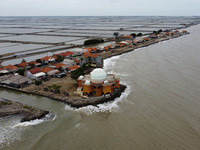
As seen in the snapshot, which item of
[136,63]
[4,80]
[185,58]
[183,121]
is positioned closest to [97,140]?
[183,121]

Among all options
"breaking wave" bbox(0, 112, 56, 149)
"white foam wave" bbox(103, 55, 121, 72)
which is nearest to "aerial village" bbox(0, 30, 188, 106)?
"white foam wave" bbox(103, 55, 121, 72)

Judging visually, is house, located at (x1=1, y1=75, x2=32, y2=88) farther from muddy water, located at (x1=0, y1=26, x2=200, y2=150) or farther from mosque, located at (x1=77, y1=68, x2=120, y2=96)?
mosque, located at (x1=77, y1=68, x2=120, y2=96)

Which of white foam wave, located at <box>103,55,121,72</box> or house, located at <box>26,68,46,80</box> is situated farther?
white foam wave, located at <box>103,55,121,72</box>

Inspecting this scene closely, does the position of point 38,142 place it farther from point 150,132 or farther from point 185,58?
point 185,58

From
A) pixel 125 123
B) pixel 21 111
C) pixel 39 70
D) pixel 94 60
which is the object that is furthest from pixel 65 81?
pixel 125 123

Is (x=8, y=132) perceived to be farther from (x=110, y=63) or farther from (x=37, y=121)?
(x=110, y=63)

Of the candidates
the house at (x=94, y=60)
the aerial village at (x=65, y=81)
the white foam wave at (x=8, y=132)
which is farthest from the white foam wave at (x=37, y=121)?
the house at (x=94, y=60)
